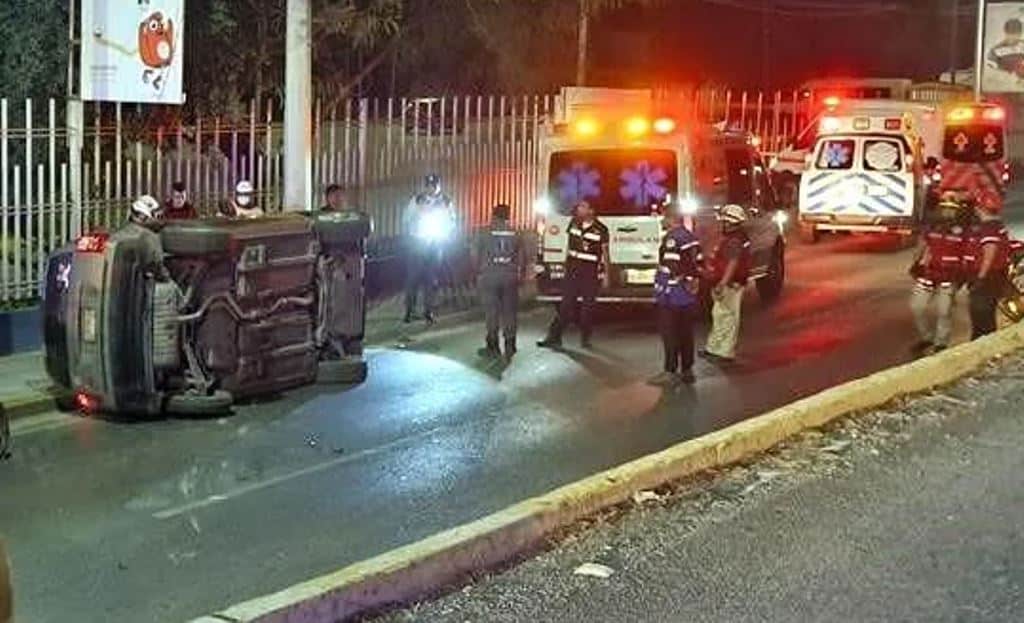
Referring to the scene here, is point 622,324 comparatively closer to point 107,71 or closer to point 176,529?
point 107,71

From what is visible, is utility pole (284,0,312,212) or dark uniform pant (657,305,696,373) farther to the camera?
utility pole (284,0,312,212)

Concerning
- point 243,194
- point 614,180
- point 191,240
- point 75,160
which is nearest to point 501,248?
point 614,180

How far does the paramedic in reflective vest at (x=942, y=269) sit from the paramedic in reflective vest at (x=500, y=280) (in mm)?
3854

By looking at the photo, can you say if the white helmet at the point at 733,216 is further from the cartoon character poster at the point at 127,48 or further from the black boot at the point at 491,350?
the cartoon character poster at the point at 127,48

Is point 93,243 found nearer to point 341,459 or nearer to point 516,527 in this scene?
point 341,459

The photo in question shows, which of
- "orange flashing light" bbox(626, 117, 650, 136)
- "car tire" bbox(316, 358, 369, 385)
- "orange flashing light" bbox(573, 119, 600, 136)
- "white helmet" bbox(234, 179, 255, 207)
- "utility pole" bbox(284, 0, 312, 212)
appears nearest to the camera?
"car tire" bbox(316, 358, 369, 385)

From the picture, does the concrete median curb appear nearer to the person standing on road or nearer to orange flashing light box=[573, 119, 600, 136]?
orange flashing light box=[573, 119, 600, 136]

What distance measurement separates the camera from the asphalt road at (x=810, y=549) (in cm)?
633

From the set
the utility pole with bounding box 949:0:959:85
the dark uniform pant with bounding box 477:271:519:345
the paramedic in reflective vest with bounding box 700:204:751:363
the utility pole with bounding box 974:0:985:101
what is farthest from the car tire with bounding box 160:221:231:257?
the utility pole with bounding box 949:0:959:85

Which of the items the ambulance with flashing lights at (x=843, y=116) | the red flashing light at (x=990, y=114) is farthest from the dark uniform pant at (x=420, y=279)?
the red flashing light at (x=990, y=114)

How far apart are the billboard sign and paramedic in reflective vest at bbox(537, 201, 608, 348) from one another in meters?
16.1

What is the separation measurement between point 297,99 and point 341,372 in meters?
3.46

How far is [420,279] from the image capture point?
16.3 meters

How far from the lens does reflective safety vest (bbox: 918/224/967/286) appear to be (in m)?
14.5
